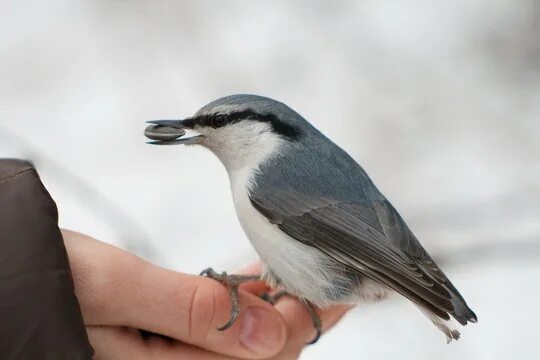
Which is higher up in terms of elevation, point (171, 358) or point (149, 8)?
point (149, 8)

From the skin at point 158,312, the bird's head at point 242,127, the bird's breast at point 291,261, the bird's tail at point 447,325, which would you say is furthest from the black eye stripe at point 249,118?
the bird's tail at point 447,325

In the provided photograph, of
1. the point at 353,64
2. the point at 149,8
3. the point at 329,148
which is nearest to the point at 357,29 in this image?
the point at 353,64

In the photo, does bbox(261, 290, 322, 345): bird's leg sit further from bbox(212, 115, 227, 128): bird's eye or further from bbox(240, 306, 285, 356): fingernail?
bbox(212, 115, 227, 128): bird's eye

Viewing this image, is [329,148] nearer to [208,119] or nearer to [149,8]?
[208,119]

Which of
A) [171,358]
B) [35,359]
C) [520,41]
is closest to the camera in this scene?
[35,359]

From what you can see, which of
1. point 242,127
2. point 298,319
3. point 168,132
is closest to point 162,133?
point 168,132

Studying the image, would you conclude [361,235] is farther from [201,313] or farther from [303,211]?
[201,313]

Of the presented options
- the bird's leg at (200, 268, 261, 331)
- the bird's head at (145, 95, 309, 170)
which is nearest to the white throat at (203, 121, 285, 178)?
the bird's head at (145, 95, 309, 170)

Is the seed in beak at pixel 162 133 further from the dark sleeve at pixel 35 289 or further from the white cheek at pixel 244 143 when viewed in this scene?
the dark sleeve at pixel 35 289
